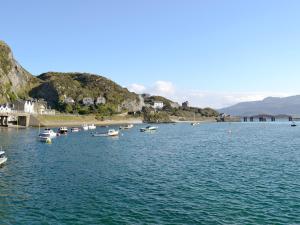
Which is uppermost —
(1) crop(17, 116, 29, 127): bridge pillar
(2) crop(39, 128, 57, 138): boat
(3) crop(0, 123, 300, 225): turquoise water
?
(1) crop(17, 116, 29, 127): bridge pillar

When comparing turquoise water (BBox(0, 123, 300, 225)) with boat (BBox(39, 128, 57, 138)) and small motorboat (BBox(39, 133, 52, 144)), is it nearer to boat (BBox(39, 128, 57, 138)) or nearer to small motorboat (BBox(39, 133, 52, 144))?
small motorboat (BBox(39, 133, 52, 144))

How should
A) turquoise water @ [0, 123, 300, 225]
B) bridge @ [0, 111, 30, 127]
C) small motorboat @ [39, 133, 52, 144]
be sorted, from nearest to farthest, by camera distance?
turquoise water @ [0, 123, 300, 225], small motorboat @ [39, 133, 52, 144], bridge @ [0, 111, 30, 127]

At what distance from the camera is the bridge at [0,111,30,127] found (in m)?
163

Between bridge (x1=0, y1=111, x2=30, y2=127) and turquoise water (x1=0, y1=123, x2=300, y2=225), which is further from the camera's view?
bridge (x1=0, y1=111, x2=30, y2=127)

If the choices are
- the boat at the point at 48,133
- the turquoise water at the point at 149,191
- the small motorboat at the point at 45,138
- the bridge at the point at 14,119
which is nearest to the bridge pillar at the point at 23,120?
the bridge at the point at 14,119

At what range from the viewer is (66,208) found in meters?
32.9

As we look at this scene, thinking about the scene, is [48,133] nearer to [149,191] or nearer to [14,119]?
[149,191]

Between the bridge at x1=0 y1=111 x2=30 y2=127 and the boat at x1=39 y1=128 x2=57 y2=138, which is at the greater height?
the bridge at x1=0 y1=111 x2=30 y2=127

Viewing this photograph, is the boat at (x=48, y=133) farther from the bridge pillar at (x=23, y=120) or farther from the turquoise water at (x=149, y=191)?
the bridge pillar at (x=23, y=120)

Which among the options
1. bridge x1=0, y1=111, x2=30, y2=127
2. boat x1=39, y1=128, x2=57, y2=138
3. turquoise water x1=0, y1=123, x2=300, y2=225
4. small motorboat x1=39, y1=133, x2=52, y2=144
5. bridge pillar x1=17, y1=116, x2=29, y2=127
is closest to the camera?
turquoise water x1=0, y1=123, x2=300, y2=225

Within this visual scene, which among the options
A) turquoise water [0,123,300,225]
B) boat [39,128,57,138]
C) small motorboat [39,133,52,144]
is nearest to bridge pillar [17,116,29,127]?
boat [39,128,57,138]

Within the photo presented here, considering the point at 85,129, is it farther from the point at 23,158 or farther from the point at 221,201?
the point at 221,201

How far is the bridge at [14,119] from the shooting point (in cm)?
16325

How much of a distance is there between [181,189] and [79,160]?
29.5 meters
